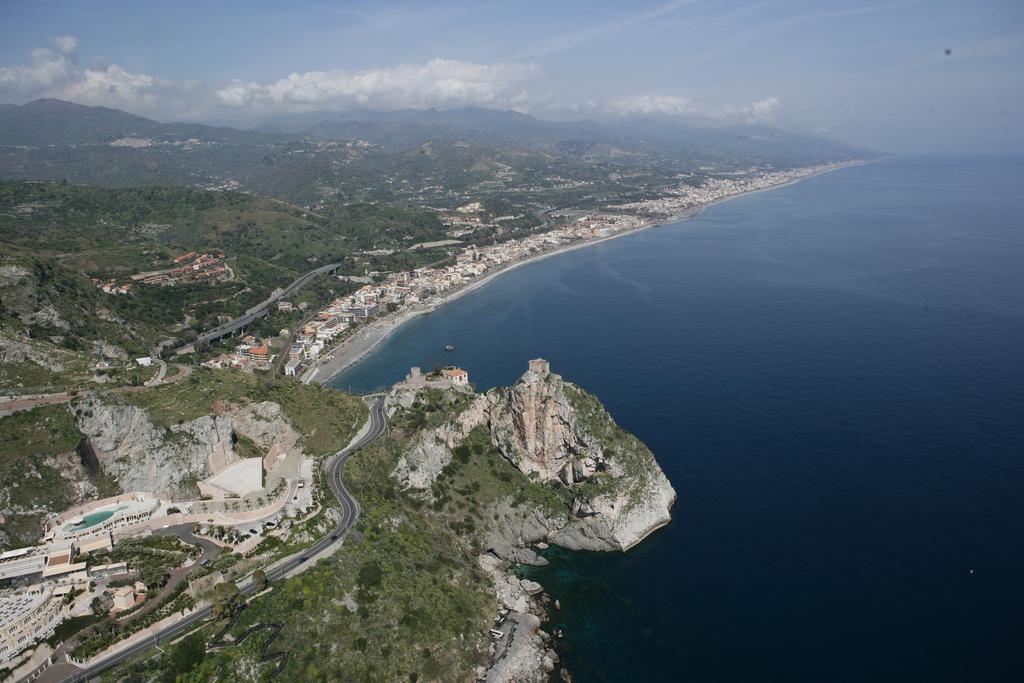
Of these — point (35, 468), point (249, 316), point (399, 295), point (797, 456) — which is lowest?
point (399, 295)

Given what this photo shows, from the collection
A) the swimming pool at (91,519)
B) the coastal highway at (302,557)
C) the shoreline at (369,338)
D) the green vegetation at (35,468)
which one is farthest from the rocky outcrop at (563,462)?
the shoreline at (369,338)

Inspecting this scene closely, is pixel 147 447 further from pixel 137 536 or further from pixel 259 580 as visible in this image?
pixel 259 580

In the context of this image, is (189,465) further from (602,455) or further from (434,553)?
(602,455)

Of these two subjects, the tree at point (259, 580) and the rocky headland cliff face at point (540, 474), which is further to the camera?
the rocky headland cliff face at point (540, 474)

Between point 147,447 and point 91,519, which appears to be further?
point 147,447

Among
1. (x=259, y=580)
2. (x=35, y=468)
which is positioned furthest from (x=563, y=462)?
(x=35, y=468)

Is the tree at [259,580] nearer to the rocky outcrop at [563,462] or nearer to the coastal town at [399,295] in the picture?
the rocky outcrop at [563,462]

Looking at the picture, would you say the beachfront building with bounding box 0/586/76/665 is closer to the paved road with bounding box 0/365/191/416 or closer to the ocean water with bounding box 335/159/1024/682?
the paved road with bounding box 0/365/191/416
